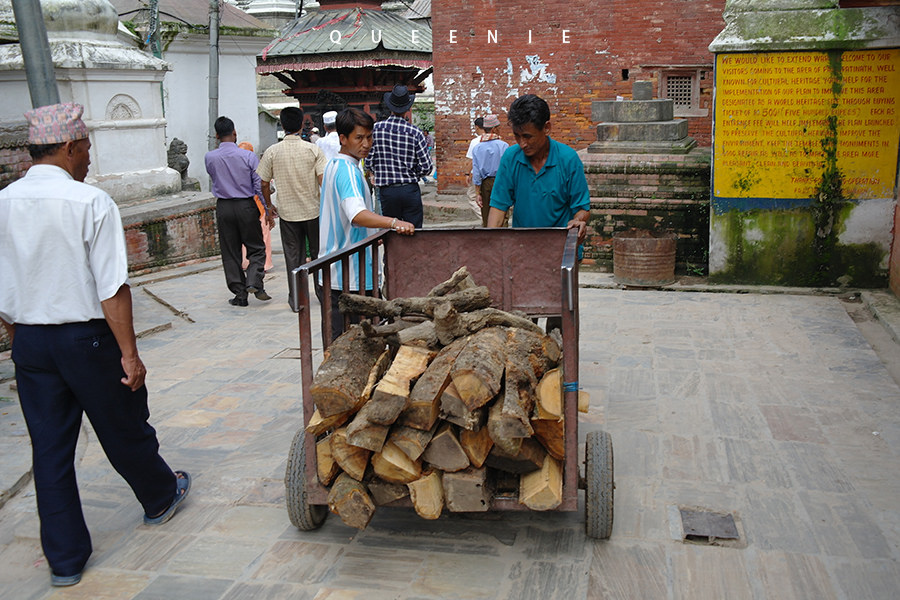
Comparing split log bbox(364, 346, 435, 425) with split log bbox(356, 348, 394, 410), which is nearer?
split log bbox(364, 346, 435, 425)

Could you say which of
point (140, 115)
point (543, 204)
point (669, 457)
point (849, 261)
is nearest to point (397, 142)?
point (543, 204)

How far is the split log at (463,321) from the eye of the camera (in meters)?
3.95

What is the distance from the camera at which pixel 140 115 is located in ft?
38.1

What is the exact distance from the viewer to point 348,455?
140 inches

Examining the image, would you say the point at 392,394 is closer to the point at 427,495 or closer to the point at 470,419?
the point at 470,419

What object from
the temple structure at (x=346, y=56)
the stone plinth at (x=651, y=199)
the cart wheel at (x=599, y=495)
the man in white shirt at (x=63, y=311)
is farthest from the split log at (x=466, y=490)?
the temple structure at (x=346, y=56)

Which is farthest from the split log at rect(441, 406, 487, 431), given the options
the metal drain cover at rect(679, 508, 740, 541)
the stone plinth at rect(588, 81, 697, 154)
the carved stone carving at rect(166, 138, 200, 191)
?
the carved stone carving at rect(166, 138, 200, 191)

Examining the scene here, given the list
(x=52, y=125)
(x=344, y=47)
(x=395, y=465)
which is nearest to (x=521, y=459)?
(x=395, y=465)

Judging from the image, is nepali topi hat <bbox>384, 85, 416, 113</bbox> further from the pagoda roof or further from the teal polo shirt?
the pagoda roof

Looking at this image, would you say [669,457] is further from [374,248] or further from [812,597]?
[374,248]

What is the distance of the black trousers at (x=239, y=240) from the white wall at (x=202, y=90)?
11957mm

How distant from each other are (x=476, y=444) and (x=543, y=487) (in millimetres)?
331

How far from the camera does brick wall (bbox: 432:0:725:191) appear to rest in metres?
16.2

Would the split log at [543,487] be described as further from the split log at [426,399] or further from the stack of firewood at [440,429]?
the split log at [426,399]
